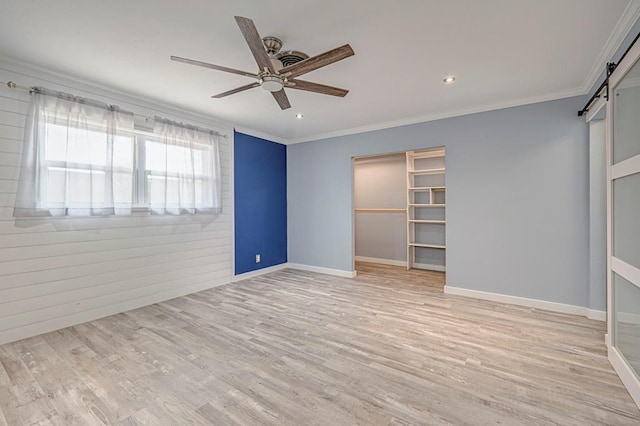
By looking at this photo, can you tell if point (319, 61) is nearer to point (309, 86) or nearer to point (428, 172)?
point (309, 86)

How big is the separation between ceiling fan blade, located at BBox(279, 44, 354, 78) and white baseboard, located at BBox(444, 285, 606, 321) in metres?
3.42

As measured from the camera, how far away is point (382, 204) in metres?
6.14

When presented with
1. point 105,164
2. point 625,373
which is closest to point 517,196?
point 625,373

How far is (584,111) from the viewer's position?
3053mm

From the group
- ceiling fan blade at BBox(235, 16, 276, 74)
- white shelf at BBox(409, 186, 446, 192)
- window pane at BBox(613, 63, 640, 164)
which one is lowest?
white shelf at BBox(409, 186, 446, 192)

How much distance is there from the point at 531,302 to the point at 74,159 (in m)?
5.46

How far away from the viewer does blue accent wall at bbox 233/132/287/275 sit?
4746 mm

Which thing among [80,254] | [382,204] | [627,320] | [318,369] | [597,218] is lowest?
[318,369]

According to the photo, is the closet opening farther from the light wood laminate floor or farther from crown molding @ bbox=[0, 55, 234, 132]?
crown molding @ bbox=[0, 55, 234, 132]

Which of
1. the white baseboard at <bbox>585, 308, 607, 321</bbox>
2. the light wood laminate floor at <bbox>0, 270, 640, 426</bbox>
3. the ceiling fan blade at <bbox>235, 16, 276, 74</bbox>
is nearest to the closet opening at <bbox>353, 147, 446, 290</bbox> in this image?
the white baseboard at <bbox>585, 308, 607, 321</bbox>

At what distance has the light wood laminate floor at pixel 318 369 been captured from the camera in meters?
1.68

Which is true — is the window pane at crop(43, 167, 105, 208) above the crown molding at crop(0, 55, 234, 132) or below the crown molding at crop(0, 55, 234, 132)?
below

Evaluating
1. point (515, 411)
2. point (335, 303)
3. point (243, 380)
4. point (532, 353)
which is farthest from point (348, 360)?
point (532, 353)

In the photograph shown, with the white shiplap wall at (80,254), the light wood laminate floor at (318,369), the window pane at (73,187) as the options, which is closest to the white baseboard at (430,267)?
the light wood laminate floor at (318,369)
